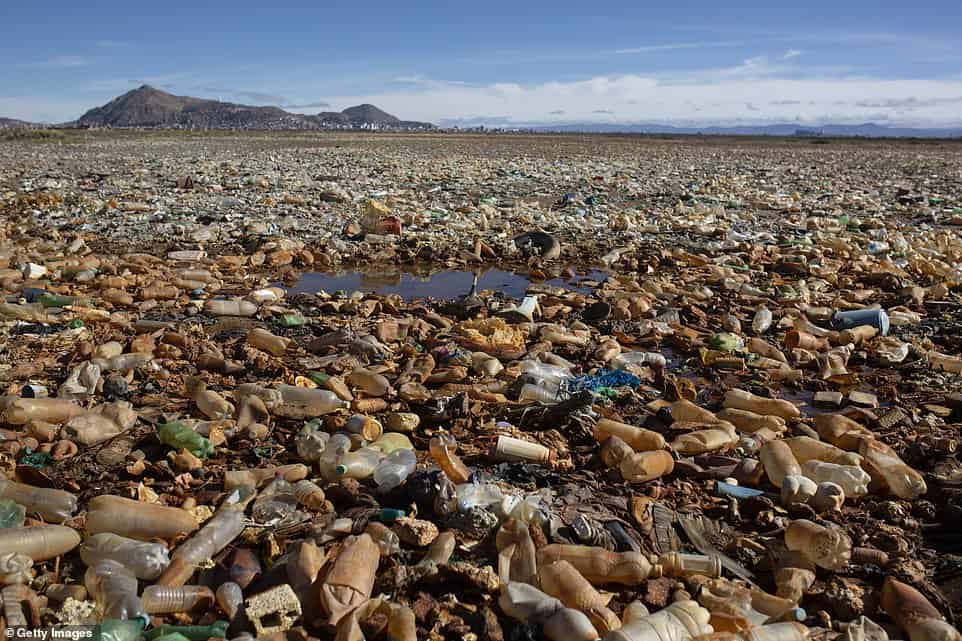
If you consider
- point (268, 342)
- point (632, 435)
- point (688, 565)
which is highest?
point (268, 342)

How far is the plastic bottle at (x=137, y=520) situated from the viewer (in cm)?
262

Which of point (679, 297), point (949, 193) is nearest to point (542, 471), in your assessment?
point (679, 297)

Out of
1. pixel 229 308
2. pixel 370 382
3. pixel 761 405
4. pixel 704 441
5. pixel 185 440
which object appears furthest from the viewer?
pixel 229 308

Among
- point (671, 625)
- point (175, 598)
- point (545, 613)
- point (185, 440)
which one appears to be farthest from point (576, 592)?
point (185, 440)

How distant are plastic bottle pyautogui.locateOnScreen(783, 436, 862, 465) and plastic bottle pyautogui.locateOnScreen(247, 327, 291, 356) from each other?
11.1ft

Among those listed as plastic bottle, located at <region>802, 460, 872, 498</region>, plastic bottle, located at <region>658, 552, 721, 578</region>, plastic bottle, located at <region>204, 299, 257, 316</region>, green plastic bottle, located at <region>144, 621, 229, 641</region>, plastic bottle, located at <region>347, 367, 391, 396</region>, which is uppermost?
plastic bottle, located at <region>204, 299, 257, 316</region>

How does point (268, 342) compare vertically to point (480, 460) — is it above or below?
above

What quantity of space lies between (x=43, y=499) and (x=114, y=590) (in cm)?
82

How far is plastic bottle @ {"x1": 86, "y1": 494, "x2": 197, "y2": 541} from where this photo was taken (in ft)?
8.59

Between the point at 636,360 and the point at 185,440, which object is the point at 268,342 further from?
the point at 636,360

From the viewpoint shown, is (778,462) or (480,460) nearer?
(778,462)

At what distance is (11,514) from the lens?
259cm

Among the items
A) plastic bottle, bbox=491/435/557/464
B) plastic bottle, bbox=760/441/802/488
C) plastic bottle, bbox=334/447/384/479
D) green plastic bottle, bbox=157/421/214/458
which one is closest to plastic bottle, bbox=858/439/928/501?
plastic bottle, bbox=760/441/802/488

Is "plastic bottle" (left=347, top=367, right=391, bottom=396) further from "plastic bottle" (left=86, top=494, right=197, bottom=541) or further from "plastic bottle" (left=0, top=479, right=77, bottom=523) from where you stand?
"plastic bottle" (left=0, top=479, right=77, bottom=523)
